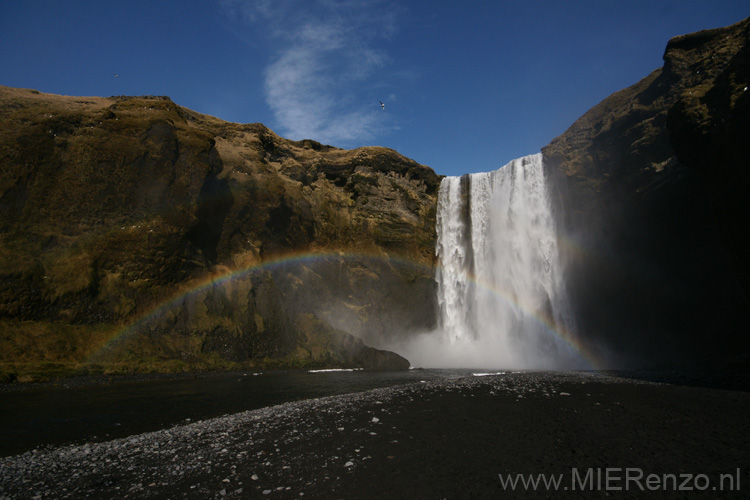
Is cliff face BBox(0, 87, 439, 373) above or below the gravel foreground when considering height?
above

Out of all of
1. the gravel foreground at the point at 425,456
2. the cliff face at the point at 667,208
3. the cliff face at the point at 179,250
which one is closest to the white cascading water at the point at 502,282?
the cliff face at the point at 667,208

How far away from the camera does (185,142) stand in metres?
33.9

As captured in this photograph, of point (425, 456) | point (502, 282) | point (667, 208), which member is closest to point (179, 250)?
point (425, 456)

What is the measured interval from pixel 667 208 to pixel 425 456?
3368 centimetres

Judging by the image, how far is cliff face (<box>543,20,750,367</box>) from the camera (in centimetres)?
2236

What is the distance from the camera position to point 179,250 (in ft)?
99.2

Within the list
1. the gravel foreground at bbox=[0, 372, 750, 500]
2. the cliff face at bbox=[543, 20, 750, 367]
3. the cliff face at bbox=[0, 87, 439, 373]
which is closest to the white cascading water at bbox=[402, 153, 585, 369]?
the cliff face at bbox=[543, 20, 750, 367]

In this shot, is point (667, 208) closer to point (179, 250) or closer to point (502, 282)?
point (502, 282)

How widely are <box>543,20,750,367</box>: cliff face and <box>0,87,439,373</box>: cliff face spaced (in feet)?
58.0

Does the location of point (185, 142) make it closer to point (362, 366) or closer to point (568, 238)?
point (362, 366)

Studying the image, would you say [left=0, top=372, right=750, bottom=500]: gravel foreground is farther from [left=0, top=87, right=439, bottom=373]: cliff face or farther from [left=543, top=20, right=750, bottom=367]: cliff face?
[left=0, top=87, right=439, bottom=373]: cliff face

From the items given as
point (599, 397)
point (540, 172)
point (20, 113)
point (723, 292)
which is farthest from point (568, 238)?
point (20, 113)

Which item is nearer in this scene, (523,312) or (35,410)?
(35,410)

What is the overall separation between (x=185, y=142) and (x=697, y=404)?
38404mm
